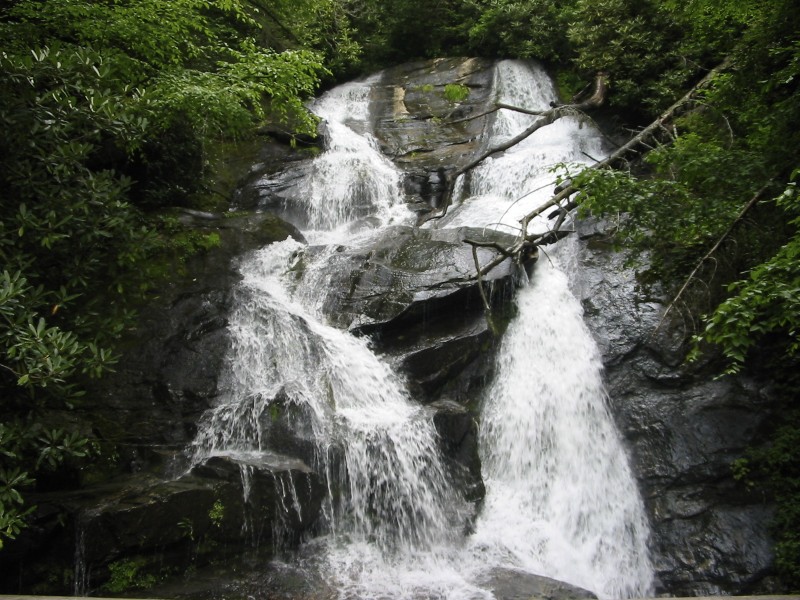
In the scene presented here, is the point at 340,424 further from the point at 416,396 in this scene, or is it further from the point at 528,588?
the point at 528,588

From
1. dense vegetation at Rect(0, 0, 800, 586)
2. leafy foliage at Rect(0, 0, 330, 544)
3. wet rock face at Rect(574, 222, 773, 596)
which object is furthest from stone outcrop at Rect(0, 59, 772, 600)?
leafy foliage at Rect(0, 0, 330, 544)

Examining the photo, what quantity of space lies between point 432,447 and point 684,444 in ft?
11.3

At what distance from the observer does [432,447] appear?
7062 mm

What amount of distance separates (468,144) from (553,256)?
18.7 ft

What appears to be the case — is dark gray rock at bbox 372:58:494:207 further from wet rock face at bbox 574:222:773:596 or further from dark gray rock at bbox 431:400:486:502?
dark gray rock at bbox 431:400:486:502

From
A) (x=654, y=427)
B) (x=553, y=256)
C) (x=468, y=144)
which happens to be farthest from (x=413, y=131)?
(x=654, y=427)

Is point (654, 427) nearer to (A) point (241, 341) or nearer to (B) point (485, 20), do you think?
(A) point (241, 341)

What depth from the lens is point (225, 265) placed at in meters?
9.27

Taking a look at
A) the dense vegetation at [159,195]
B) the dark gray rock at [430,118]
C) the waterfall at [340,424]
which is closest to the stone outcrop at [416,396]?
the waterfall at [340,424]

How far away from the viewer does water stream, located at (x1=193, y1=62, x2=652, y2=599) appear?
6.32 m

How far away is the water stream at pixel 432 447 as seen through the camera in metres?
6.32

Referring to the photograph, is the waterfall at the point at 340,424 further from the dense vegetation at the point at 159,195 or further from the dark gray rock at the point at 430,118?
the dark gray rock at the point at 430,118

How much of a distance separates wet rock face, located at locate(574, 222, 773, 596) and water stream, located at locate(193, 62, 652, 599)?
0.27m

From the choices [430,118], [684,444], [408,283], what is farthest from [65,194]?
[430,118]
